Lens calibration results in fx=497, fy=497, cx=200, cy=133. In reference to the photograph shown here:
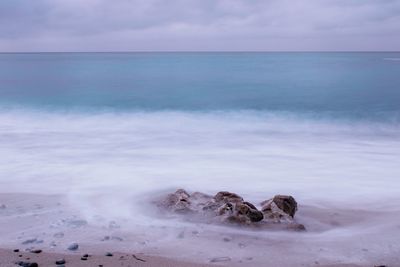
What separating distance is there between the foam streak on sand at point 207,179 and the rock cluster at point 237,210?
21 cm

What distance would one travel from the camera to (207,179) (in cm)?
820

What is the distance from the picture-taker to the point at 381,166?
9.42 metres

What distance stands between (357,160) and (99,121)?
9082 mm

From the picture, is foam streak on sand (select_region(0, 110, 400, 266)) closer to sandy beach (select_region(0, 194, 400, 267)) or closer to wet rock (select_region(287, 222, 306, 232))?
sandy beach (select_region(0, 194, 400, 267))

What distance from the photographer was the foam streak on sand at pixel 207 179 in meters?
5.04

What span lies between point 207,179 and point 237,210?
8.54 ft

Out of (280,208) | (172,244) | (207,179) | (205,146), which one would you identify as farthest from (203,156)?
(172,244)

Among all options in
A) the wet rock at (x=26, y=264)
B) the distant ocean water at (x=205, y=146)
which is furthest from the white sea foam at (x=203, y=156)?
the wet rock at (x=26, y=264)

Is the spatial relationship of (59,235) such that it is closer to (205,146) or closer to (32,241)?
(32,241)

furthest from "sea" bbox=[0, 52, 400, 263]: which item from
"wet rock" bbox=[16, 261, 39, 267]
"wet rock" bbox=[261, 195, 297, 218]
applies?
"wet rock" bbox=[16, 261, 39, 267]

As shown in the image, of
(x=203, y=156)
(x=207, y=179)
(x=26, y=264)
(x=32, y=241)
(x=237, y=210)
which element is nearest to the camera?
(x=26, y=264)

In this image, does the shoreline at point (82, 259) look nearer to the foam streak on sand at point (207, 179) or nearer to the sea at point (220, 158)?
the foam streak on sand at point (207, 179)

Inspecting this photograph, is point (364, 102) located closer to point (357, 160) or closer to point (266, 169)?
point (357, 160)

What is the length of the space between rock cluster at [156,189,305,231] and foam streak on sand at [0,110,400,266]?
0.21 metres
